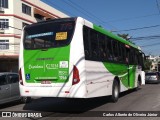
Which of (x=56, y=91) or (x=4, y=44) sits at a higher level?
(x=4, y=44)

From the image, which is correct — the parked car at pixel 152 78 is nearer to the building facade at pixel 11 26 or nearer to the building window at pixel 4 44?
the building facade at pixel 11 26

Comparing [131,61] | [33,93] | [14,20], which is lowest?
[33,93]

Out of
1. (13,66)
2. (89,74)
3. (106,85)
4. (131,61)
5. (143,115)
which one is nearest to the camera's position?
(143,115)

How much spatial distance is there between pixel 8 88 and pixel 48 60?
11.4 ft

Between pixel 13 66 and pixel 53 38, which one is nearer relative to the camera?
pixel 53 38

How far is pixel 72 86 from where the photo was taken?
407 inches

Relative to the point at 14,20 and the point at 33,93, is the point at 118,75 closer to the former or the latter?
the point at 33,93

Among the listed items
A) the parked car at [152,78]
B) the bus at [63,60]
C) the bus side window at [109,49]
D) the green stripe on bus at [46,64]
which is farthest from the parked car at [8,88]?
the parked car at [152,78]

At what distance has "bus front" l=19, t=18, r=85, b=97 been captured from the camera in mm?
10500

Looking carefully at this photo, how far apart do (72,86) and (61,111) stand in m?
1.45

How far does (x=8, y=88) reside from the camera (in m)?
13.5

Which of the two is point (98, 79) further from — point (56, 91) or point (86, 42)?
point (56, 91)

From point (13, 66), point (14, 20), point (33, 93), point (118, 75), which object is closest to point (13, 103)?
point (33, 93)

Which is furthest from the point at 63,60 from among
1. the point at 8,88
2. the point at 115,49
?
the point at 115,49
